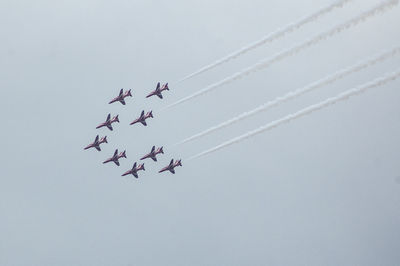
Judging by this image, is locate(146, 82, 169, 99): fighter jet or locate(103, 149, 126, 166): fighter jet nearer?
locate(146, 82, 169, 99): fighter jet

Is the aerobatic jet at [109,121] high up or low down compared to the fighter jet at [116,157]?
up

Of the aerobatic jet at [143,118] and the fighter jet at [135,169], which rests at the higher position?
the aerobatic jet at [143,118]

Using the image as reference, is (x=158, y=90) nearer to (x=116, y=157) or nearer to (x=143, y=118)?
(x=143, y=118)

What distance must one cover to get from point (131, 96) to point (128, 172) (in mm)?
8514

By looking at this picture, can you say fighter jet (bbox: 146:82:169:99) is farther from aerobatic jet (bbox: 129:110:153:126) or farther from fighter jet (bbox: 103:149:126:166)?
fighter jet (bbox: 103:149:126:166)

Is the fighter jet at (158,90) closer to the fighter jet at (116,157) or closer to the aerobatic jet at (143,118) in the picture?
the aerobatic jet at (143,118)

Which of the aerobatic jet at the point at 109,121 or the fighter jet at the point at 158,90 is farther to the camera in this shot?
the aerobatic jet at the point at 109,121

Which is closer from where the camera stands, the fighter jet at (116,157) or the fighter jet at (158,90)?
the fighter jet at (158,90)

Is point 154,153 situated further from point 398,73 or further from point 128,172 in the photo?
point 398,73

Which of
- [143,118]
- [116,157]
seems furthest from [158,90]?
[116,157]

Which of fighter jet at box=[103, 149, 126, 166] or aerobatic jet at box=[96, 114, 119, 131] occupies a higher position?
aerobatic jet at box=[96, 114, 119, 131]

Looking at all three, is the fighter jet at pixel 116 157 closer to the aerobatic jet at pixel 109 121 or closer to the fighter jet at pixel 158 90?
the aerobatic jet at pixel 109 121

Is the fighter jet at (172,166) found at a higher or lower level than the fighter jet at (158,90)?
lower

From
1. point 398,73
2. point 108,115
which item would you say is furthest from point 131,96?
point 398,73
